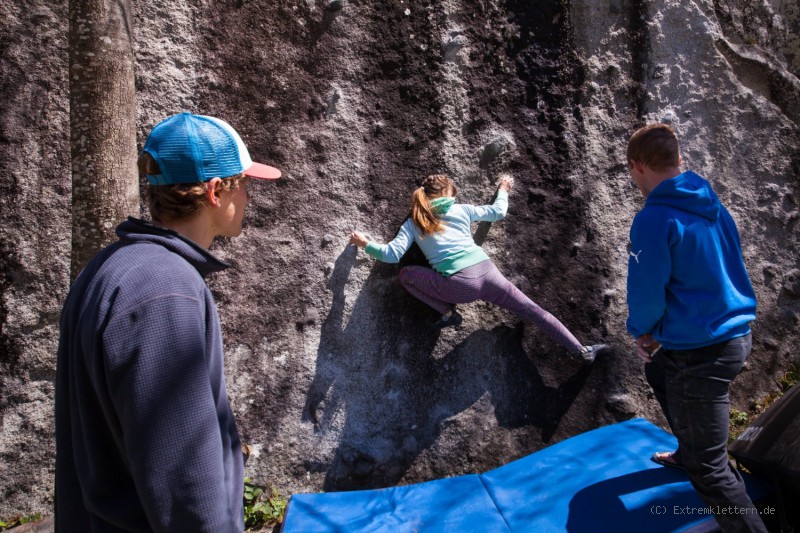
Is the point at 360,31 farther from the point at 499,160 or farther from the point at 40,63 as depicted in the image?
the point at 40,63

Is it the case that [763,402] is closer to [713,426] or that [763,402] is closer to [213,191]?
[713,426]

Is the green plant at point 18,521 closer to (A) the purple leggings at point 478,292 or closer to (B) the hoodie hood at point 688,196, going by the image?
(A) the purple leggings at point 478,292

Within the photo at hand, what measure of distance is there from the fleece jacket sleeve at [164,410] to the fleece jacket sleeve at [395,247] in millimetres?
2336

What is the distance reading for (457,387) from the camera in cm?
377

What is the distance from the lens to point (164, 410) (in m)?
1.15

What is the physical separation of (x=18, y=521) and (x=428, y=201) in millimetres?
3006

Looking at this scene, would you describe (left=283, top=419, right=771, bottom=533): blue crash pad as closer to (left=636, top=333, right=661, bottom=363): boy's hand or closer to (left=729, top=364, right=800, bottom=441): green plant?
(left=636, top=333, right=661, bottom=363): boy's hand

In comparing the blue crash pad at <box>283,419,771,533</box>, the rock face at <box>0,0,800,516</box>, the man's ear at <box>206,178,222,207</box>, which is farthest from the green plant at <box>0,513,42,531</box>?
the man's ear at <box>206,178,222,207</box>

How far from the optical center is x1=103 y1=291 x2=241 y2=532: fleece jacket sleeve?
44.7 inches

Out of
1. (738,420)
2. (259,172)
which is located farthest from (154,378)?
(738,420)

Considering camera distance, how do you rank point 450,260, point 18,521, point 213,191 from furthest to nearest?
point 450,260 < point 18,521 < point 213,191

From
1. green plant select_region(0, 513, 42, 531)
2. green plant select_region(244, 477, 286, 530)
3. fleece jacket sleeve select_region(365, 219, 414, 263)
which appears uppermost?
fleece jacket sleeve select_region(365, 219, 414, 263)

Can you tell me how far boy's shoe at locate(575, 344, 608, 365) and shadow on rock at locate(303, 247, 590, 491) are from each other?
0.23 meters

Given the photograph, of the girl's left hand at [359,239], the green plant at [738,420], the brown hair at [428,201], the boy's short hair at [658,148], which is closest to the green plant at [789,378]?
the green plant at [738,420]
